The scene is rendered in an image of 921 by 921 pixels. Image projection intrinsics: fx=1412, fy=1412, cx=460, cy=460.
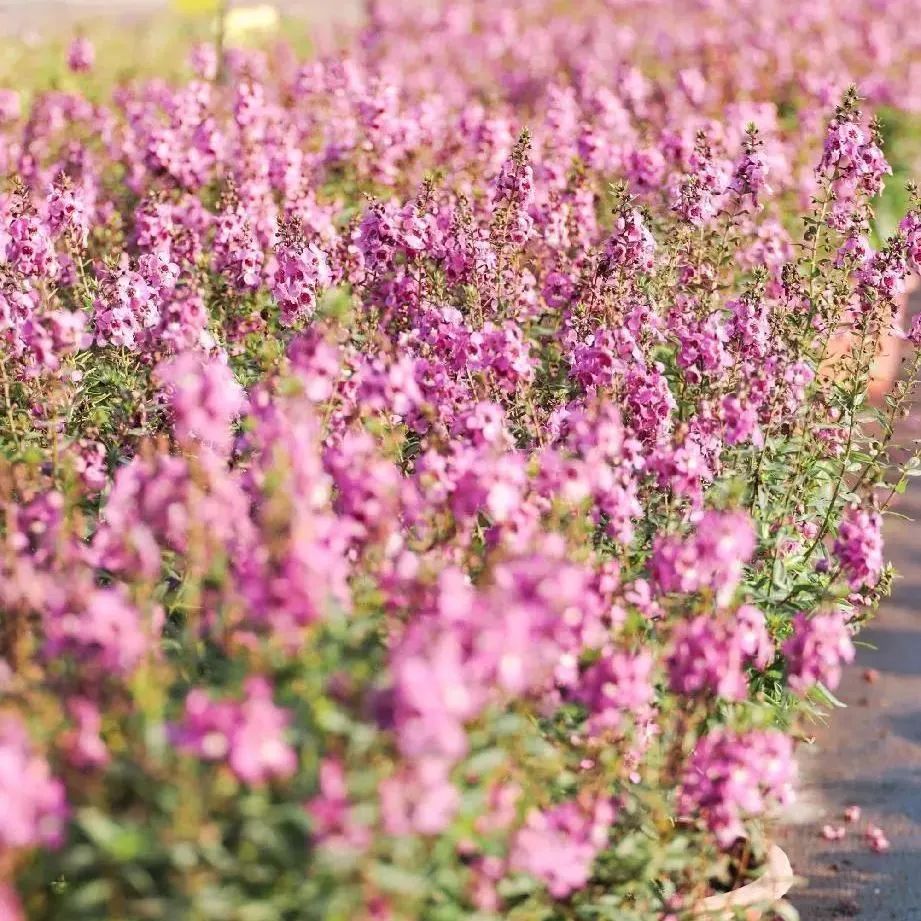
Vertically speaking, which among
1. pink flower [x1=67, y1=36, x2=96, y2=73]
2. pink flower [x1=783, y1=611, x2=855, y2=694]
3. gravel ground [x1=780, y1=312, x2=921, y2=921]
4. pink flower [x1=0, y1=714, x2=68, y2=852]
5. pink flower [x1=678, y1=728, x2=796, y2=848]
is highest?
pink flower [x1=67, y1=36, x2=96, y2=73]

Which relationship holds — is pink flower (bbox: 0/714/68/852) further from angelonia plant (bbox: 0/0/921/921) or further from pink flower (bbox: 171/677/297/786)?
pink flower (bbox: 171/677/297/786)

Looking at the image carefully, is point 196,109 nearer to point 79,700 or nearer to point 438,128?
point 438,128

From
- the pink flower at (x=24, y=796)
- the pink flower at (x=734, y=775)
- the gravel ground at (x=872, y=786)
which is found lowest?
the gravel ground at (x=872, y=786)

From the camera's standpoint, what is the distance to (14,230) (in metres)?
5.46

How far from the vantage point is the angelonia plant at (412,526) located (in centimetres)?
285

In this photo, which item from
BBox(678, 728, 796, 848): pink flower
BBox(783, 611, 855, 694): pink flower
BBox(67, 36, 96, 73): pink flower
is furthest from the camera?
BBox(67, 36, 96, 73): pink flower

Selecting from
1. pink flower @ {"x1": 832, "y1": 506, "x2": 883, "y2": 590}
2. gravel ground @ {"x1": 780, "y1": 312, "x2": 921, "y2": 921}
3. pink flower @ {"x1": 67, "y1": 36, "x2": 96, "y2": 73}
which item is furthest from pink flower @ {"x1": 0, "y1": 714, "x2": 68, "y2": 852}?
pink flower @ {"x1": 67, "y1": 36, "x2": 96, "y2": 73}

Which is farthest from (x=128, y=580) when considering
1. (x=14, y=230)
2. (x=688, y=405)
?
(x=688, y=405)

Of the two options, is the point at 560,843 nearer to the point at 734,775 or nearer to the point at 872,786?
the point at 734,775

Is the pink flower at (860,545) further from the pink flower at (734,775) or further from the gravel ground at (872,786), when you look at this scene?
the gravel ground at (872,786)

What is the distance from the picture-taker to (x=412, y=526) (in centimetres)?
399

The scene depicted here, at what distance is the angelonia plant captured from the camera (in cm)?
285

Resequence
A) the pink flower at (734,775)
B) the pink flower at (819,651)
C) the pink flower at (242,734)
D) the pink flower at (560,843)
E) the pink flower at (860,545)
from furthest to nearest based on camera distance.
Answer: the pink flower at (860,545) → the pink flower at (819,651) → the pink flower at (734,775) → the pink flower at (560,843) → the pink flower at (242,734)

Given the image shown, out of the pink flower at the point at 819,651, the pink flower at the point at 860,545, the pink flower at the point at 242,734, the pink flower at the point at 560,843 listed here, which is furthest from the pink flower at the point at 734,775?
the pink flower at the point at 242,734
